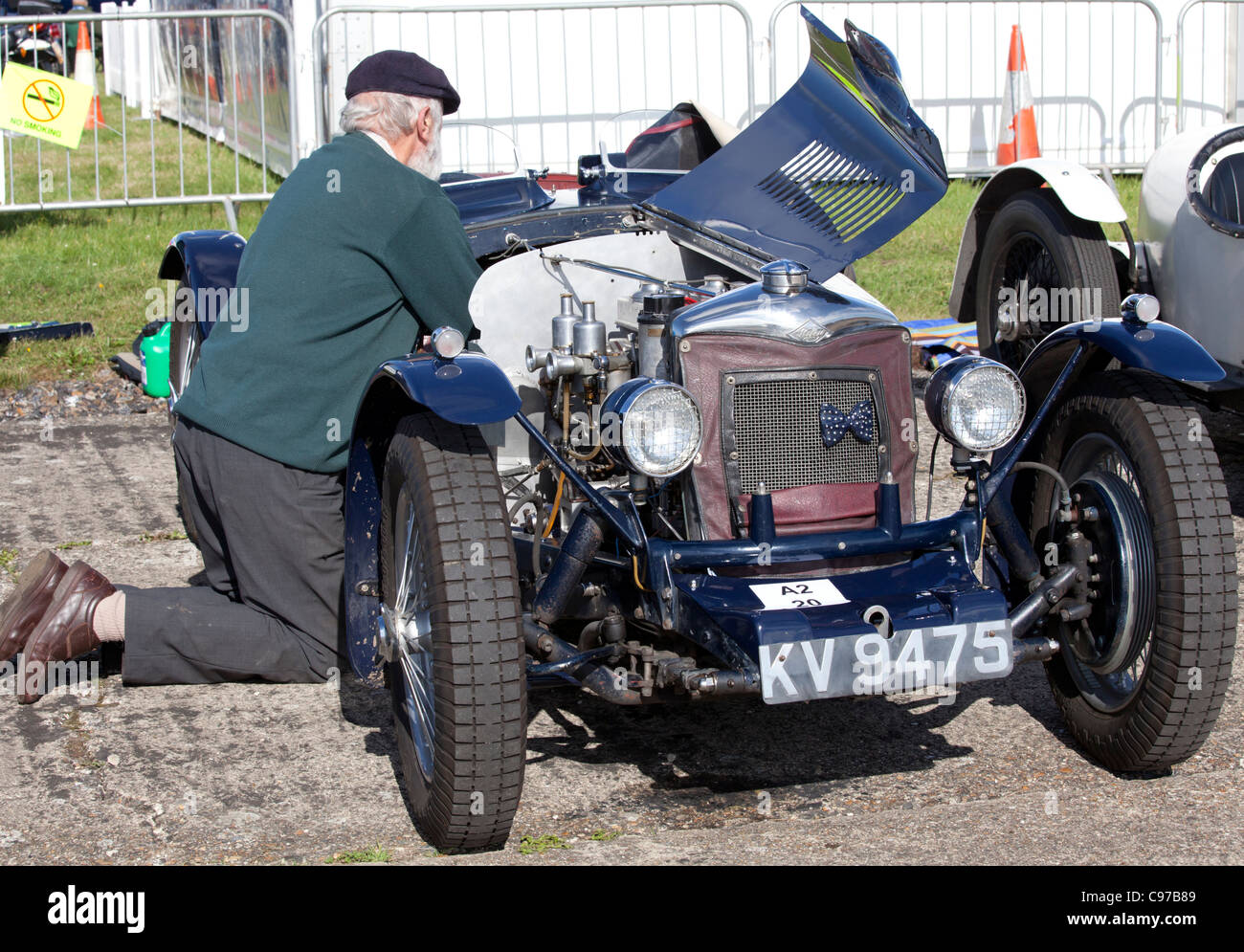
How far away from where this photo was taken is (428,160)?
4070mm

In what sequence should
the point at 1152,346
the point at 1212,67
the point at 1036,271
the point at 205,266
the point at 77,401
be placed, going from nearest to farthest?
the point at 1152,346, the point at 205,266, the point at 1036,271, the point at 77,401, the point at 1212,67

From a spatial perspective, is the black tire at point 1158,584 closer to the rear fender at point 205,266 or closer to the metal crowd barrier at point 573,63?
the rear fender at point 205,266

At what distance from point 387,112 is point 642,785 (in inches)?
76.9

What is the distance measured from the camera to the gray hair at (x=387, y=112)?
3930 millimetres

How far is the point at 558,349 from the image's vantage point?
12.8 ft

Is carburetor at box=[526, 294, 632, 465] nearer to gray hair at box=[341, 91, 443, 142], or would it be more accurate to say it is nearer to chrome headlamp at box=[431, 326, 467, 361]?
chrome headlamp at box=[431, 326, 467, 361]

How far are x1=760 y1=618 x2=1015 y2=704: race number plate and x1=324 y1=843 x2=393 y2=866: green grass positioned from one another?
3.00 ft

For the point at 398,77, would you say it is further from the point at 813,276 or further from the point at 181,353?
the point at 181,353

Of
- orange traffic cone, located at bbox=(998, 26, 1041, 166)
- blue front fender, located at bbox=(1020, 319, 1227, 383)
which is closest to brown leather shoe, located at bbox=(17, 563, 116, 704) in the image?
blue front fender, located at bbox=(1020, 319, 1227, 383)

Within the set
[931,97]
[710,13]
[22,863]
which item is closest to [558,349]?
[22,863]

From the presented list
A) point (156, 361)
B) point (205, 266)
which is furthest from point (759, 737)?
point (156, 361)

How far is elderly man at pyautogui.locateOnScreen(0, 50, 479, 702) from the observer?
149 inches

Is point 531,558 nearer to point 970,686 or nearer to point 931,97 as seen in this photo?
point 970,686

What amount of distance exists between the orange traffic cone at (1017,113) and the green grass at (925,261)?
18.2 inches
